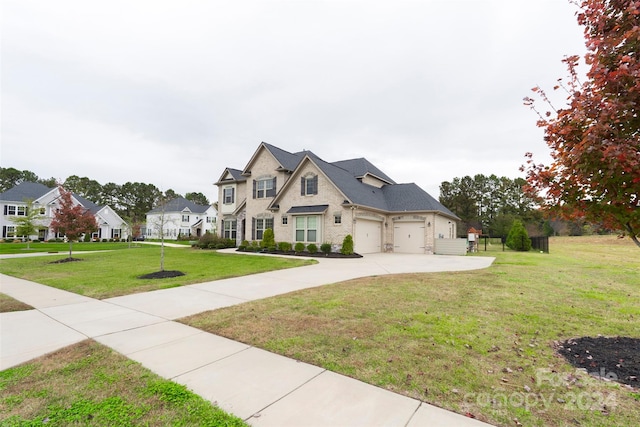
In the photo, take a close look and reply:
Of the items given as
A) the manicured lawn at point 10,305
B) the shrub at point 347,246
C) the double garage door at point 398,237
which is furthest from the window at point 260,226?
the manicured lawn at point 10,305

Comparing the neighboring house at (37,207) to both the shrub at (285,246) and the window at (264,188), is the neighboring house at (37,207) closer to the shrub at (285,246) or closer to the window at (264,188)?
the window at (264,188)

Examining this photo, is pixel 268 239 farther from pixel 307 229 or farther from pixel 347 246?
pixel 347 246

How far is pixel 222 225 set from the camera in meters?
29.4

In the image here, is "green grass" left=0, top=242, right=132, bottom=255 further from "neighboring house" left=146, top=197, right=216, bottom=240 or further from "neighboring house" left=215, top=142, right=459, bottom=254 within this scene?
"neighboring house" left=146, top=197, right=216, bottom=240

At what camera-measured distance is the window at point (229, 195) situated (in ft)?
93.7

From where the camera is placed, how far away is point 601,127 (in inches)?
123

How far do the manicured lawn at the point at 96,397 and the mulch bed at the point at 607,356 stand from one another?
420cm

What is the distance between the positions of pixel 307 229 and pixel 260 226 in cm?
537

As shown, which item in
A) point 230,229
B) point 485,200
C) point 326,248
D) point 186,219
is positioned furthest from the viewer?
point 186,219

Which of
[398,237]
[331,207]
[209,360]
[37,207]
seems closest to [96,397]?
[209,360]

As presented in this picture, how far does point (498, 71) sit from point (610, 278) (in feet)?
29.4

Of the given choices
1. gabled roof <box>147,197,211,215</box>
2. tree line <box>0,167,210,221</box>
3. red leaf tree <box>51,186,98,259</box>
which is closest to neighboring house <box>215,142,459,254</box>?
red leaf tree <box>51,186,98,259</box>

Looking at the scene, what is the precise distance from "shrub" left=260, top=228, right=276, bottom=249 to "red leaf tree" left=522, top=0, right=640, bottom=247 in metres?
20.0

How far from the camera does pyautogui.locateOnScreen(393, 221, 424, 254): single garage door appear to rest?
22188mm
